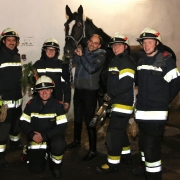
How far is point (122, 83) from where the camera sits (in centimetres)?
423

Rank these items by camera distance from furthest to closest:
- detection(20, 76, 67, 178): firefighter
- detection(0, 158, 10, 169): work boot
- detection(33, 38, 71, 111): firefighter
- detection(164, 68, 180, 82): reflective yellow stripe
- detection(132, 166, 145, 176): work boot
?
1. detection(33, 38, 71, 111): firefighter
2. detection(0, 158, 10, 169): work boot
3. detection(132, 166, 145, 176): work boot
4. detection(20, 76, 67, 178): firefighter
5. detection(164, 68, 180, 82): reflective yellow stripe

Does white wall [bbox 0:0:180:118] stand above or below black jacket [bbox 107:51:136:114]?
above

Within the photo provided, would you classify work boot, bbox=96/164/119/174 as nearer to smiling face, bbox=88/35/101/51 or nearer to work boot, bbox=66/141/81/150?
work boot, bbox=66/141/81/150

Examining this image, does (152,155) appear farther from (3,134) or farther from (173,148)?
(3,134)

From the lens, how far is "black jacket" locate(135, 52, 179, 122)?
12.5 ft

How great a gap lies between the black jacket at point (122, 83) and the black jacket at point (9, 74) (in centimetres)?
159

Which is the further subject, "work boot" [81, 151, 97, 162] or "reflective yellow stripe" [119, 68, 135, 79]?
"work boot" [81, 151, 97, 162]

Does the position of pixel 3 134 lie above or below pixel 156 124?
below

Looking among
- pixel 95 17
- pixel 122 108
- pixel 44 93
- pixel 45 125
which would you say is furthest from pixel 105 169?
pixel 95 17

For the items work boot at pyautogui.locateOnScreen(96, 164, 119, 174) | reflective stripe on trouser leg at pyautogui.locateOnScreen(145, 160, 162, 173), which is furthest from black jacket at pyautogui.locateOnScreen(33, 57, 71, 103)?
reflective stripe on trouser leg at pyautogui.locateOnScreen(145, 160, 162, 173)

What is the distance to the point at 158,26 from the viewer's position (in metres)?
8.83

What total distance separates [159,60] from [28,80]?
7.41 feet

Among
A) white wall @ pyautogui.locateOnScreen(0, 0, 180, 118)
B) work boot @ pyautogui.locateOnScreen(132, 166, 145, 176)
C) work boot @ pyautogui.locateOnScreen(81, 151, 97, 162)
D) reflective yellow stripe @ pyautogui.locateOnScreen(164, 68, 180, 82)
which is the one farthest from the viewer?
white wall @ pyautogui.locateOnScreen(0, 0, 180, 118)

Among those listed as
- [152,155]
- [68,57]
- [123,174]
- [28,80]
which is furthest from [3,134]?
[152,155]
